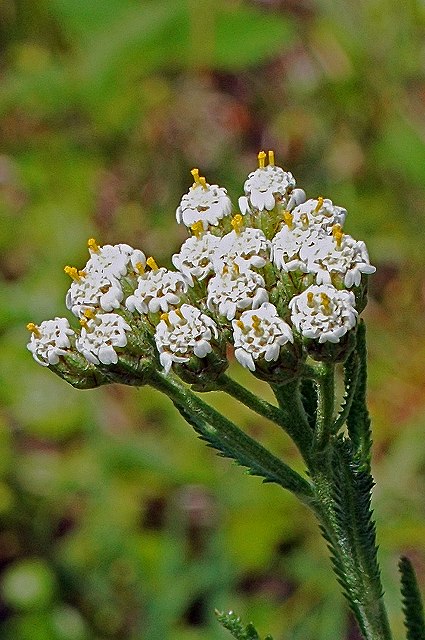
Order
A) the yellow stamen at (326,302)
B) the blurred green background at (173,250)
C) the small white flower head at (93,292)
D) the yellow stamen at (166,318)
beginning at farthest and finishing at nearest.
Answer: the blurred green background at (173,250)
the small white flower head at (93,292)
the yellow stamen at (166,318)
the yellow stamen at (326,302)

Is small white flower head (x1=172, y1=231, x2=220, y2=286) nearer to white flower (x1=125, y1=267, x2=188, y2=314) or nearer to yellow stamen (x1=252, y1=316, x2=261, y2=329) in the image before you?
white flower (x1=125, y1=267, x2=188, y2=314)

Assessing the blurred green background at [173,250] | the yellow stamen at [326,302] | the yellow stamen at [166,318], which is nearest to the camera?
the yellow stamen at [326,302]

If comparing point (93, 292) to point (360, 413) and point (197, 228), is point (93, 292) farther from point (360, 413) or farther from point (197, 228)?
point (360, 413)

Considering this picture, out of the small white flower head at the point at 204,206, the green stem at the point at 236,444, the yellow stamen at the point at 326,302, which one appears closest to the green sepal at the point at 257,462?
the green stem at the point at 236,444

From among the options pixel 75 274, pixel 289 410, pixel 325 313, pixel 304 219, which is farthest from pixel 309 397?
→ pixel 75 274

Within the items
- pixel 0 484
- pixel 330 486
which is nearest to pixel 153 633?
pixel 0 484

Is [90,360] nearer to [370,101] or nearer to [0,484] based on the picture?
[0,484]

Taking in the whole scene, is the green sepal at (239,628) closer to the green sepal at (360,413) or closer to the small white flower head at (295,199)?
the green sepal at (360,413)
